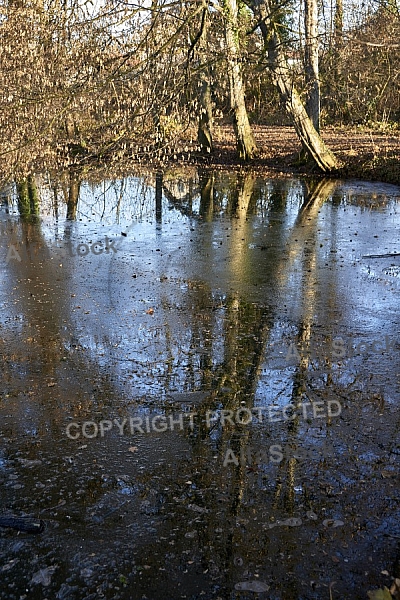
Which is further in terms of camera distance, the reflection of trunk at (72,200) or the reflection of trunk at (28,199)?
the reflection of trunk at (28,199)

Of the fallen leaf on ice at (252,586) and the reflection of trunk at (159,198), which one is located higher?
the reflection of trunk at (159,198)

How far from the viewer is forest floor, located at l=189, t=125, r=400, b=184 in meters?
19.8

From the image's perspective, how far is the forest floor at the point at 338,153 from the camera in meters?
19.8

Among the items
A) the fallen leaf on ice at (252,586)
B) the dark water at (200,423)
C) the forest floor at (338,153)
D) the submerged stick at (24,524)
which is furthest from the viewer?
the forest floor at (338,153)

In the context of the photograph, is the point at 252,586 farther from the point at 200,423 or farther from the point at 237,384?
the point at 237,384

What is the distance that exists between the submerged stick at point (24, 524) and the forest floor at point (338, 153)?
53.7ft

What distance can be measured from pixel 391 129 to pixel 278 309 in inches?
953

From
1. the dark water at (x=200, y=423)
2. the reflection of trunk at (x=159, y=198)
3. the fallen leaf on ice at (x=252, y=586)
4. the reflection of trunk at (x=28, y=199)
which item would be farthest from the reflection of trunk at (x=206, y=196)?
the fallen leaf on ice at (x=252, y=586)

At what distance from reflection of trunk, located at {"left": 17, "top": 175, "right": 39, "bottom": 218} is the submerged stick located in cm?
1106

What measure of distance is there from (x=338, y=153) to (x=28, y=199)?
1042cm

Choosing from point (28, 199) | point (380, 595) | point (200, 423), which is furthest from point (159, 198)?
point (380, 595)

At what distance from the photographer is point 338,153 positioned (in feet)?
72.2

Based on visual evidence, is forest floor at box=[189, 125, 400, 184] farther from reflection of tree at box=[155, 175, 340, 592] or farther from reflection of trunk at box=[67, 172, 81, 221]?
reflection of tree at box=[155, 175, 340, 592]

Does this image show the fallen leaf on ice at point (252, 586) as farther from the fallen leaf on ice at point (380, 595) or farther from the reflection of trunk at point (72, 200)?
the reflection of trunk at point (72, 200)
